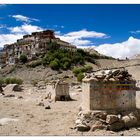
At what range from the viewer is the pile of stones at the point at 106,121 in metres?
10.4

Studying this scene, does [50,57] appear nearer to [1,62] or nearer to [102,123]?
[1,62]

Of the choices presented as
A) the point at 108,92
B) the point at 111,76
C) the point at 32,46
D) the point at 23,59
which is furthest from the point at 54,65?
the point at 108,92

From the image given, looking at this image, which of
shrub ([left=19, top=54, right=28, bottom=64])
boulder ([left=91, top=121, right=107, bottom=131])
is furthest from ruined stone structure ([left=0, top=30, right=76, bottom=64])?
boulder ([left=91, top=121, right=107, bottom=131])

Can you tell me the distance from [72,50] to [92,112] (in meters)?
62.9

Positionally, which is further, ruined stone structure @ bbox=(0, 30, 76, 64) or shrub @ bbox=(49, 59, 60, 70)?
ruined stone structure @ bbox=(0, 30, 76, 64)

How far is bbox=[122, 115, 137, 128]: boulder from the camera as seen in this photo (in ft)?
34.8

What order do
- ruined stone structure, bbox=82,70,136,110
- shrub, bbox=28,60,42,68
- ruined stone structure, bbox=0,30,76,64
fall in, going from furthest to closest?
ruined stone structure, bbox=0,30,76,64 → shrub, bbox=28,60,42,68 → ruined stone structure, bbox=82,70,136,110

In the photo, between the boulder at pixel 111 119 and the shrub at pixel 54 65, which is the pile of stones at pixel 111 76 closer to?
the boulder at pixel 111 119

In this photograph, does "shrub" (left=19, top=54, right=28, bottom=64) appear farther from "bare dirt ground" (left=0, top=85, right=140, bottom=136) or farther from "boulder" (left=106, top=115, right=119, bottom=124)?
"boulder" (left=106, top=115, right=119, bottom=124)

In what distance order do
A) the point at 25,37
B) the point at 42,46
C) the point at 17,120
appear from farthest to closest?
the point at 25,37
the point at 42,46
the point at 17,120

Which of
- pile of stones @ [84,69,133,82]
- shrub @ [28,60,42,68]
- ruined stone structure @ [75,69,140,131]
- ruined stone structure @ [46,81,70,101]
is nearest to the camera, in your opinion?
ruined stone structure @ [75,69,140,131]

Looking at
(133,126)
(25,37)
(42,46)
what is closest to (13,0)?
(133,126)

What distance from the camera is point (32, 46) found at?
7331cm

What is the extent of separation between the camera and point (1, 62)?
3073 inches
